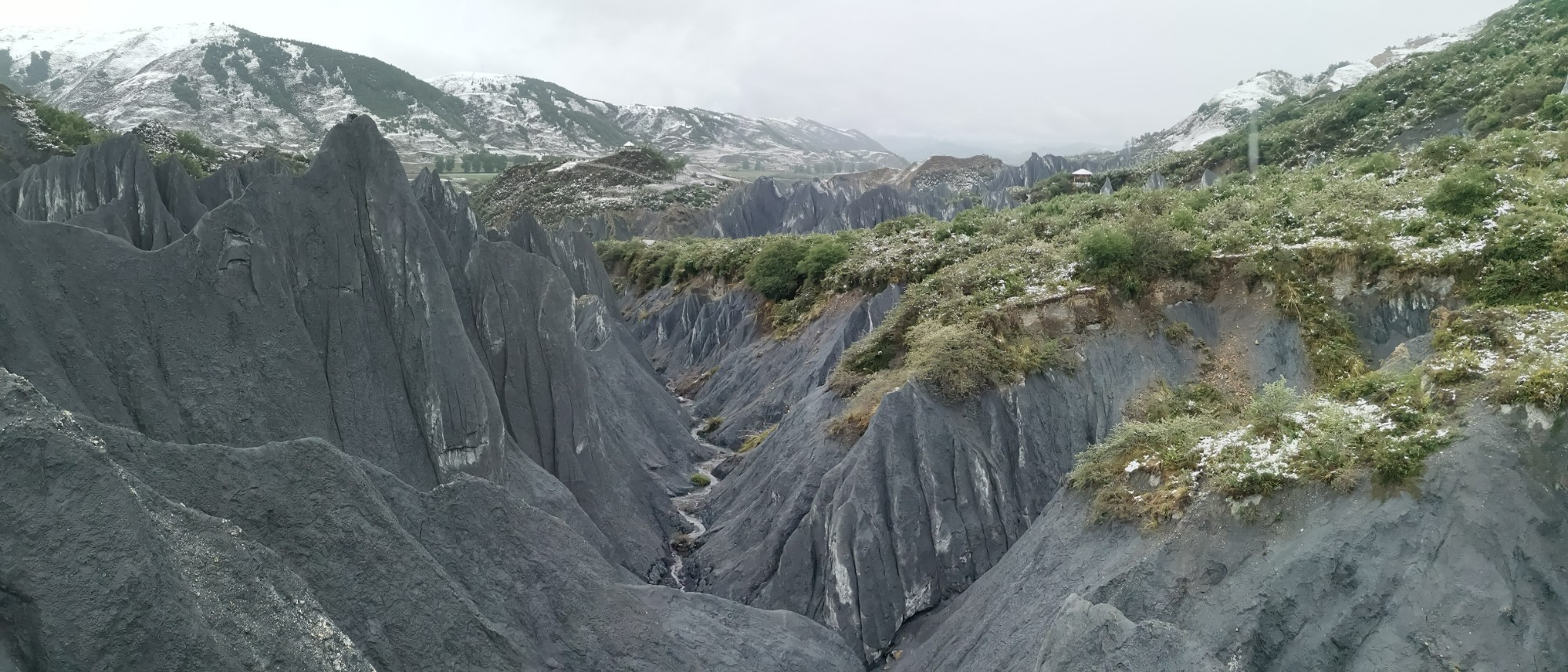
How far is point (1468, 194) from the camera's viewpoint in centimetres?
1884

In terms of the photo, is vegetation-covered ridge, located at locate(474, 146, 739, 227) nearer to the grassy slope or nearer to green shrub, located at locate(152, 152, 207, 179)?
green shrub, located at locate(152, 152, 207, 179)

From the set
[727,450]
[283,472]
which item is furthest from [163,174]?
[283,472]

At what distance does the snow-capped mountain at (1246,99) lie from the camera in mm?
105312

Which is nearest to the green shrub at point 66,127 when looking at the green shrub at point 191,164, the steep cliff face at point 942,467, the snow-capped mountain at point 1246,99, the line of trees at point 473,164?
the green shrub at point 191,164

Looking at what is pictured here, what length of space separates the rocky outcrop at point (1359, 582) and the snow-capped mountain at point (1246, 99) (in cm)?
10089

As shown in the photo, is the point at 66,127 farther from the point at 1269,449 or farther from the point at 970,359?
the point at 1269,449

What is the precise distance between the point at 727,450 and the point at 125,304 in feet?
60.2

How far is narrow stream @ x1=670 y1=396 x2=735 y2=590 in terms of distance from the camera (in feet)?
62.2

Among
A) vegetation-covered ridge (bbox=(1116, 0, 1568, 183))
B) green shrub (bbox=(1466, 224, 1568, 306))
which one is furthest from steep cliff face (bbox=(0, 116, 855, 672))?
vegetation-covered ridge (bbox=(1116, 0, 1568, 183))

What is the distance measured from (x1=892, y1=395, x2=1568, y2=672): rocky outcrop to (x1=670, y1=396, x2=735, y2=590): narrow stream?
9.36 metres

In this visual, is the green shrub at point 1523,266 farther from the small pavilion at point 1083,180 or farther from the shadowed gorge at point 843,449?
the small pavilion at point 1083,180

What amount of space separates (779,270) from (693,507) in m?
17.8

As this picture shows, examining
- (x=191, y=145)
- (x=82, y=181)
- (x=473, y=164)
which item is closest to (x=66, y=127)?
(x=191, y=145)

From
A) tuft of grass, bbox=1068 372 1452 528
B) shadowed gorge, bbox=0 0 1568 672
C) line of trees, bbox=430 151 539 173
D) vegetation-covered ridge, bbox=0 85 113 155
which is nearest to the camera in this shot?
shadowed gorge, bbox=0 0 1568 672
